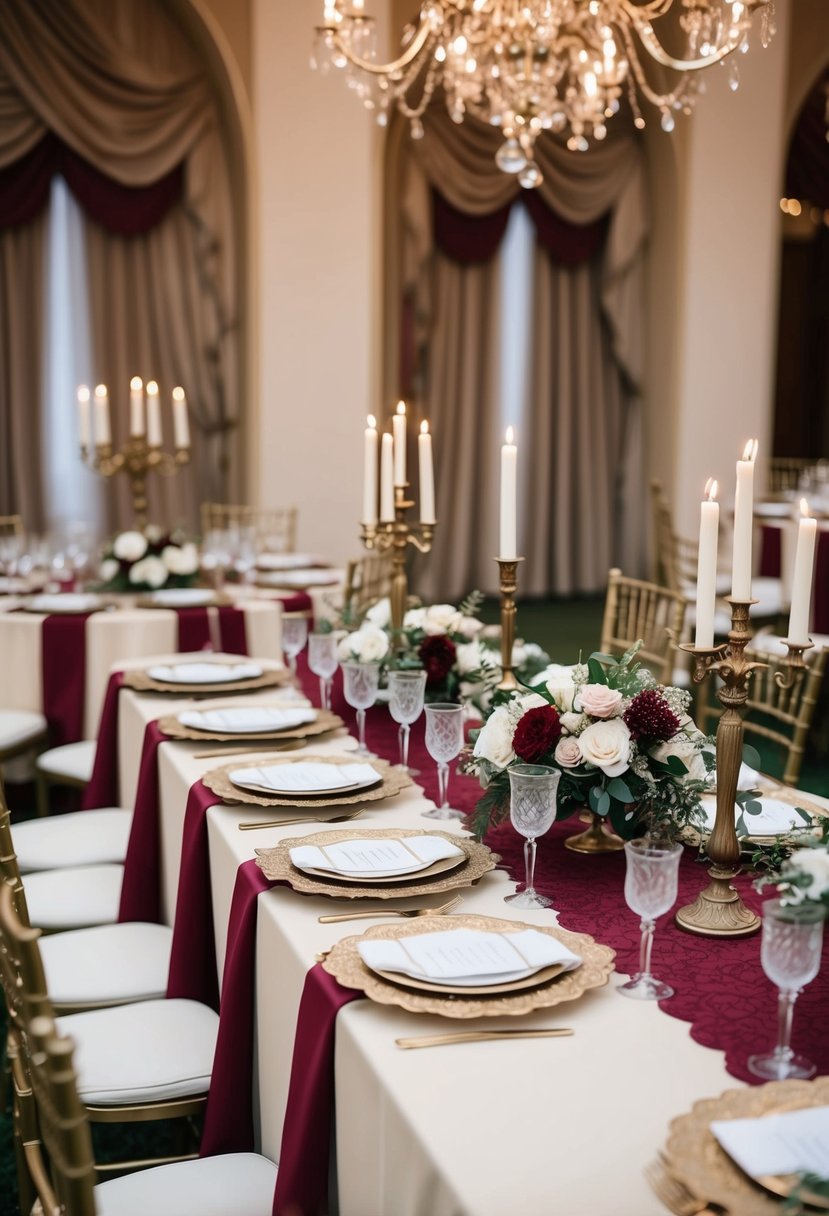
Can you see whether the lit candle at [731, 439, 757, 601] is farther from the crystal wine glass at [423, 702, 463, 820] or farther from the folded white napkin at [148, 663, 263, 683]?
the folded white napkin at [148, 663, 263, 683]

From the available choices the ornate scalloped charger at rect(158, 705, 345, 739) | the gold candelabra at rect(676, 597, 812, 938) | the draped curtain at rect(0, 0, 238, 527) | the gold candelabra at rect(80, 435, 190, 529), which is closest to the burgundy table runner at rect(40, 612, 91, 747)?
the gold candelabra at rect(80, 435, 190, 529)

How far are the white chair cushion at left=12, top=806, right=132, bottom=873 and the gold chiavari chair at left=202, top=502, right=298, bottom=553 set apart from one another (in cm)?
217

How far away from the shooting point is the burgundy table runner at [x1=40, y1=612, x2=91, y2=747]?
4242mm

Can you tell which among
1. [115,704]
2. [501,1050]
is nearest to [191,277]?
[115,704]

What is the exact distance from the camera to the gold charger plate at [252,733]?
260 centimetres

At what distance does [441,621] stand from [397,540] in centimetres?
22

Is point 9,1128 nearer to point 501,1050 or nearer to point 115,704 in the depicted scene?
point 115,704

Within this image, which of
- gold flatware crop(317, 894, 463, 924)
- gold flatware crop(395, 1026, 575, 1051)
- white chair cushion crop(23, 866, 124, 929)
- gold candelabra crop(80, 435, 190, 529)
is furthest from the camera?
gold candelabra crop(80, 435, 190, 529)

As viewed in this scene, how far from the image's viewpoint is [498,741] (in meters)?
1.84

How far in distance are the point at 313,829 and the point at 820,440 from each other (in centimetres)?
915

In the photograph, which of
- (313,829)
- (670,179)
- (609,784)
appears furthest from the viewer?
(670,179)

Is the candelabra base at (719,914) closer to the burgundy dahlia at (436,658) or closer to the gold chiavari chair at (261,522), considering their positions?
the burgundy dahlia at (436,658)

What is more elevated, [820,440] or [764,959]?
[820,440]

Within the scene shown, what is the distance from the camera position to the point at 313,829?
2.05 meters
